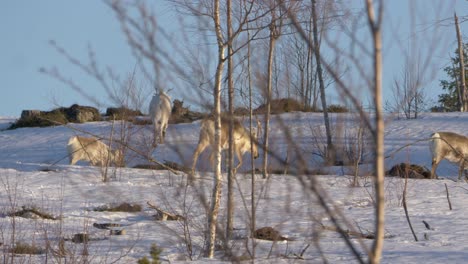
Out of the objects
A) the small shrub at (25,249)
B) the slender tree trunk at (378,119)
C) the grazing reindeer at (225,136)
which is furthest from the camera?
the small shrub at (25,249)

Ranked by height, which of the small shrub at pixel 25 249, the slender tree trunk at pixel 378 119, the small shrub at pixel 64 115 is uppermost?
Result: the small shrub at pixel 64 115

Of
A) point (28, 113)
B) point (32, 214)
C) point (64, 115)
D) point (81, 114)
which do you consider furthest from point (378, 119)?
point (28, 113)

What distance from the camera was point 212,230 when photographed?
7793 millimetres

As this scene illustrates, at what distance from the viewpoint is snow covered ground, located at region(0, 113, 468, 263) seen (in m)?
5.85

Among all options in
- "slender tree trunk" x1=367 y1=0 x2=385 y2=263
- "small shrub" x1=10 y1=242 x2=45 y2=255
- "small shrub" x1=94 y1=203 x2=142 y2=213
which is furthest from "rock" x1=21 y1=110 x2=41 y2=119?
"slender tree trunk" x1=367 y1=0 x2=385 y2=263

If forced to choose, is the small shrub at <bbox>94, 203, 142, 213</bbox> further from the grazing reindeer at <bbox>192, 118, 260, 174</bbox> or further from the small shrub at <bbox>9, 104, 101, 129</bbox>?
the small shrub at <bbox>9, 104, 101, 129</bbox>

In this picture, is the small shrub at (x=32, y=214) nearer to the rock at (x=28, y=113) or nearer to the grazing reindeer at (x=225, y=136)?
the grazing reindeer at (x=225, y=136)

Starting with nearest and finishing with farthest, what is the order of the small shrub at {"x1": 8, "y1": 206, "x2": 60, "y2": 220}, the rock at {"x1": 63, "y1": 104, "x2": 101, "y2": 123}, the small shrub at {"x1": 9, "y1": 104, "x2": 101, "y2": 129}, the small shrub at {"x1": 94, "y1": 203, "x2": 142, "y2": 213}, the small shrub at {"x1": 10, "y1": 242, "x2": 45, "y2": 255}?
the small shrub at {"x1": 10, "y1": 242, "x2": 45, "y2": 255}
the small shrub at {"x1": 8, "y1": 206, "x2": 60, "y2": 220}
the small shrub at {"x1": 94, "y1": 203, "x2": 142, "y2": 213}
the small shrub at {"x1": 9, "y1": 104, "x2": 101, "y2": 129}
the rock at {"x1": 63, "y1": 104, "x2": 101, "y2": 123}

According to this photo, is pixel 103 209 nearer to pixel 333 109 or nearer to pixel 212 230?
pixel 212 230

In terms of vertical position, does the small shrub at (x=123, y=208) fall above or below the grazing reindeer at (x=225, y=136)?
below

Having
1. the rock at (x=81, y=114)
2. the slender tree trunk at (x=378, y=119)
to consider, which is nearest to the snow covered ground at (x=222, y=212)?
the slender tree trunk at (x=378, y=119)

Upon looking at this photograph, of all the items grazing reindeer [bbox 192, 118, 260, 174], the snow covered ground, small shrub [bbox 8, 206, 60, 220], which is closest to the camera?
grazing reindeer [bbox 192, 118, 260, 174]

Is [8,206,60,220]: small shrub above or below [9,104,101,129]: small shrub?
below

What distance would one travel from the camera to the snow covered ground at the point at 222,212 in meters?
5.85
